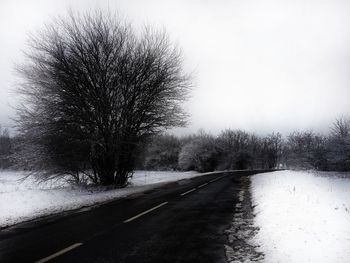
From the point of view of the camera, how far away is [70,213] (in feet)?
37.2

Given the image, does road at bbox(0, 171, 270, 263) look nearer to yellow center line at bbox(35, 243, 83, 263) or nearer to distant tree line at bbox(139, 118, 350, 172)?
yellow center line at bbox(35, 243, 83, 263)

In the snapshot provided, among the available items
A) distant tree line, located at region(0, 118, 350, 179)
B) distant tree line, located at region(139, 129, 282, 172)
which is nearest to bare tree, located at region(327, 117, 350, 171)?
distant tree line, located at region(0, 118, 350, 179)

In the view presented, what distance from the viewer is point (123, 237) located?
25.1 feet

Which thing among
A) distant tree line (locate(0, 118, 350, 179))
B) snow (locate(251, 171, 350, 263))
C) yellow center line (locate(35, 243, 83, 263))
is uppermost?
distant tree line (locate(0, 118, 350, 179))

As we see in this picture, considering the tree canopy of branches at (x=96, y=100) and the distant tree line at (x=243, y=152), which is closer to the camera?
the tree canopy of branches at (x=96, y=100)

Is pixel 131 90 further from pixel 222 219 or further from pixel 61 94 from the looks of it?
pixel 222 219

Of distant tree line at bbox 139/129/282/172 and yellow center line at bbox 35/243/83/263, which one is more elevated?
distant tree line at bbox 139/129/282/172

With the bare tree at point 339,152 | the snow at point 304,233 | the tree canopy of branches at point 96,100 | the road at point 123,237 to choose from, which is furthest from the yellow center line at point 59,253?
the bare tree at point 339,152

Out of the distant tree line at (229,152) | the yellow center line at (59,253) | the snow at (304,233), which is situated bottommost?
the yellow center line at (59,253)

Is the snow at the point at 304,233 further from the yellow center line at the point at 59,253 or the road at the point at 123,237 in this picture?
the yellow center line at the point at 59,253

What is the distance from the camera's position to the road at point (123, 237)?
20.4 ft

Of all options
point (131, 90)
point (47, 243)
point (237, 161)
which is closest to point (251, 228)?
point (47, 243)

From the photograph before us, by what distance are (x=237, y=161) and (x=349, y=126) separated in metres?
32.0

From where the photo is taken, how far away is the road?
6.22 meters
